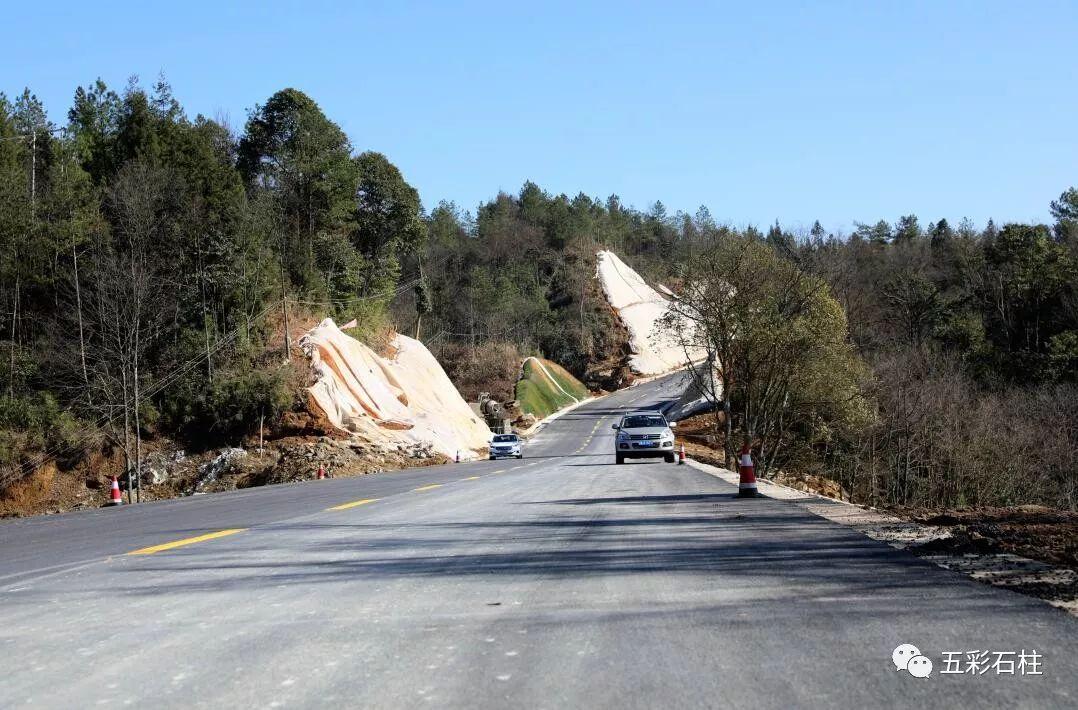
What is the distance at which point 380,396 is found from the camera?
161 ft

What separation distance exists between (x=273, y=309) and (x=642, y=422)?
22.6 metres

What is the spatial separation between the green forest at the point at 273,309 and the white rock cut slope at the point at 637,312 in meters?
Result: 42.1

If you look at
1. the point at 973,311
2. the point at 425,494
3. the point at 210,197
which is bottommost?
the point at 425,494

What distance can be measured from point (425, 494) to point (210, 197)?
3415cm

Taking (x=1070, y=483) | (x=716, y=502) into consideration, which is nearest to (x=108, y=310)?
(x=716, y=502)

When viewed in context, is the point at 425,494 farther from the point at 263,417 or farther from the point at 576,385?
the point at 576,385

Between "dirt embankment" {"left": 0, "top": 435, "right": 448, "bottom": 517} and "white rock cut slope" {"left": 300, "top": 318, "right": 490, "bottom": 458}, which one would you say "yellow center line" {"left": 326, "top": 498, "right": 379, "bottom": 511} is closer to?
"dirt embankment" {"left": 0, "top": 435, "right": 448, "bottom": 517}

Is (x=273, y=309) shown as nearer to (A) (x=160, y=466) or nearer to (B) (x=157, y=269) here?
(B) (x=157, y=269)

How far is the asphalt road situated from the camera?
500cm

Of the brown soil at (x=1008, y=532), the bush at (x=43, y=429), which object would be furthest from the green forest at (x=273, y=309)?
the brown soil at (x=1008, y=532)

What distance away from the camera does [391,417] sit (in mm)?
48219

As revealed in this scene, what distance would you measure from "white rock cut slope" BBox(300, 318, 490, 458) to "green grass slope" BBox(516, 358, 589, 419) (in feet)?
101

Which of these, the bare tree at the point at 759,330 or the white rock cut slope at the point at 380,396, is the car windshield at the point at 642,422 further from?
the white rock cut slope at the point at 380,396

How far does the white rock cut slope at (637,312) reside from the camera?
11306 cm
